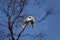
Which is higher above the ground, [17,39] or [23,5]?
[23,5]

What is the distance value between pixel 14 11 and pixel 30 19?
4.07 ft

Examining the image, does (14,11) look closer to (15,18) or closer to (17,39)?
(15,18)

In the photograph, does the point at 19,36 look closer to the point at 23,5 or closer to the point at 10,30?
the point at 10,30

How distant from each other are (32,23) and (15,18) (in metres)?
1.00

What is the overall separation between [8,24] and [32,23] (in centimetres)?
130

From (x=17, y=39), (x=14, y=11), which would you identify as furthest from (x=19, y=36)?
(x=14, y=11)

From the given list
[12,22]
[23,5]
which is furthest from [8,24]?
[23,5]

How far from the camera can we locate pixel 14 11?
61.8ft

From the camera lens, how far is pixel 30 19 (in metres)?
18.1

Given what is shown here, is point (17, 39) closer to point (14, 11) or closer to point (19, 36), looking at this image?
point (19, 36)

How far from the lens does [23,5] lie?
62.2 ft

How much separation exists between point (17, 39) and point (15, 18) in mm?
1203

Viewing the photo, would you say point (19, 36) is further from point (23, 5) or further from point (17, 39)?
point (23, 5)

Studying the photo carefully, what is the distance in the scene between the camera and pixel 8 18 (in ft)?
61.2
